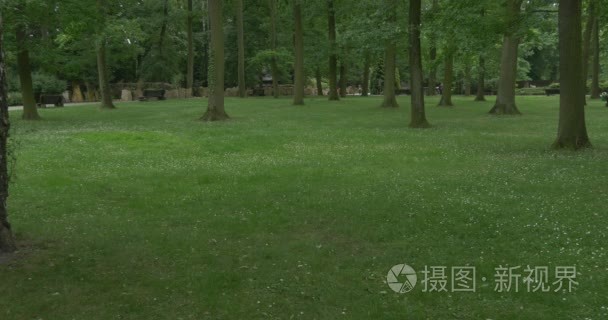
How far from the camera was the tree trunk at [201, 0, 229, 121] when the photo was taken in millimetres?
21469

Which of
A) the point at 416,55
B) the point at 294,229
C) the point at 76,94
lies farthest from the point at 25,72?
the point at 76,94

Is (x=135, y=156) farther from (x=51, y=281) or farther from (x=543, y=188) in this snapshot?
(x=543, y=188)

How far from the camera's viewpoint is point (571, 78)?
12.6 meters

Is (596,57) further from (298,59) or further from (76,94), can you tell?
(76,94)

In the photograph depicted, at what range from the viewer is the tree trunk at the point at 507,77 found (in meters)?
25.0

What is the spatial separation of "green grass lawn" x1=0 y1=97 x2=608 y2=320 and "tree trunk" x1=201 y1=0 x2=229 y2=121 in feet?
26.1

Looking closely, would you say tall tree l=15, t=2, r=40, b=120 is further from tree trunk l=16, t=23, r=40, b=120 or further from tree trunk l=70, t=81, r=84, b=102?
tree trunk l=70, t=81, r=84, b=102

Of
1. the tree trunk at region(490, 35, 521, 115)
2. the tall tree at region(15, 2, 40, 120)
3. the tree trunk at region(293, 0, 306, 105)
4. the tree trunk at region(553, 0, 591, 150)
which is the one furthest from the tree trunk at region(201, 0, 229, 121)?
the tree trunk at region(553, 0, 591, 150)

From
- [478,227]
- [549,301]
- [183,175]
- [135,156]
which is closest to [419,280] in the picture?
[549,301]

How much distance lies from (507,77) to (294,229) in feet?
69.6

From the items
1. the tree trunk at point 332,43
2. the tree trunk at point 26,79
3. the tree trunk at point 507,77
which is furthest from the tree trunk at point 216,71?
the tree trunk at point 332,43

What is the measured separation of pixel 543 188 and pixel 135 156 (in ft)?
28.5

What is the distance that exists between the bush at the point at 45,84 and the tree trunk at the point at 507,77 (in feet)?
106

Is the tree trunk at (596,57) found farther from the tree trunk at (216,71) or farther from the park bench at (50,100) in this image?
the park bench at (50,100)
